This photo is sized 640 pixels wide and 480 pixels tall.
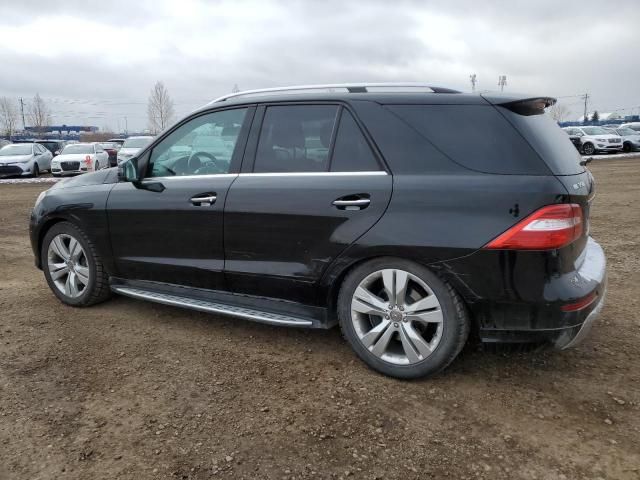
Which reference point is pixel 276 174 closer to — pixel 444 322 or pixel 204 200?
pixel 204 200

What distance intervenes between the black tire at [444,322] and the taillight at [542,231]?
0.40 meters

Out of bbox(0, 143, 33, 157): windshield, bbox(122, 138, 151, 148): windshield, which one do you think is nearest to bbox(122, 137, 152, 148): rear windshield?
bbox(122, 138, 151, 148): windshield

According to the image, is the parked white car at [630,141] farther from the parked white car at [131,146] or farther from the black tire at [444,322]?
the black tire at [444,322]

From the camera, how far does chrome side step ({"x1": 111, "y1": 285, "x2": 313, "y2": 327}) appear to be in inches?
136

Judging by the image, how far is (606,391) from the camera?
3.08 metres

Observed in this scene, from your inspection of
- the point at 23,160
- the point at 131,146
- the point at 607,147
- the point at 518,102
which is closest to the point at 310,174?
the point at 518,102

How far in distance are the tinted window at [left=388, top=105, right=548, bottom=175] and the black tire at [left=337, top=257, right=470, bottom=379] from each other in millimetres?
665

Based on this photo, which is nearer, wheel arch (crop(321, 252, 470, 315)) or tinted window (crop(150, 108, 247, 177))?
wheel arch (crop(321, 252, 470, 315))

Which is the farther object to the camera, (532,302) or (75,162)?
(75,162)

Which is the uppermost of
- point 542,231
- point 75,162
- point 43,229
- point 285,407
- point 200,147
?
point 200,147

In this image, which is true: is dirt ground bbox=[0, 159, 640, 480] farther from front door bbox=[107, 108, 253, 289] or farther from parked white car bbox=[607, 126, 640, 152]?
parked white car bbox=[607, 126, 640, 152]

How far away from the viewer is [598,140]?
1167 inches

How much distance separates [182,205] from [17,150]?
71.9 feet

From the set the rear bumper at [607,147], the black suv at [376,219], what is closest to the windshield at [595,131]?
the rear bumper at [607,147]
